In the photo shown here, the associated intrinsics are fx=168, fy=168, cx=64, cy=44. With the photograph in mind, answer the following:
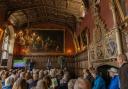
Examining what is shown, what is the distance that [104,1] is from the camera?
21.9 ft

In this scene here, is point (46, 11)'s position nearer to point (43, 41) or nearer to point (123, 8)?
point (43, 41)

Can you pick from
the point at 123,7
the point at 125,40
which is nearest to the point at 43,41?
the point at 123,7

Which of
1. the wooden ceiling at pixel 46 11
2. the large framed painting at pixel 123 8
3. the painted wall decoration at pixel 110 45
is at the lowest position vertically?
the painted wall decoration at pixel 110 45

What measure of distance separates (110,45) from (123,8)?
4.48 ft

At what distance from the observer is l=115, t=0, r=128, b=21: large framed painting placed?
189 inches

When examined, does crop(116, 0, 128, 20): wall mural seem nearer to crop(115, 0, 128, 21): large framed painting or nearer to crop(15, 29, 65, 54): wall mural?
crop(115, 0, 128, 21): large framed painting

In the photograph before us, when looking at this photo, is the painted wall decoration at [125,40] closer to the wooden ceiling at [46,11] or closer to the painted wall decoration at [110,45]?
the painted wall decoration at [110,45]

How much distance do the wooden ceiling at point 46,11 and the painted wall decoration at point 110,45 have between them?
4.26 m

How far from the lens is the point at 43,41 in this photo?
1647 cm

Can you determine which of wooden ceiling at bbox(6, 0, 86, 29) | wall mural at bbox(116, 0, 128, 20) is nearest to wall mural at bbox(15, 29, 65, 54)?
wooden ceiling at bbox(6, 0, 86, 29)

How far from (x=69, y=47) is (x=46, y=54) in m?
2.34

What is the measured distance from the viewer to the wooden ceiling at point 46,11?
11.6 m

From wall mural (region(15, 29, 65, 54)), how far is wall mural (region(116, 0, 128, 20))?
11.4 metres

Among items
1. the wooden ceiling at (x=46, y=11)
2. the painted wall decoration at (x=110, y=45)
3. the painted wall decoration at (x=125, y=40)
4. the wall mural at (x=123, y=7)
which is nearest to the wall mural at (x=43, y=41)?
the wooden ceiling at (x=46, y=11)
